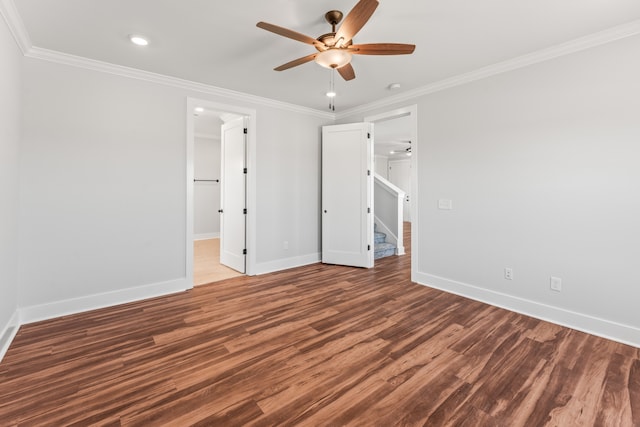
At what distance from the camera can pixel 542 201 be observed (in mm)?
2875

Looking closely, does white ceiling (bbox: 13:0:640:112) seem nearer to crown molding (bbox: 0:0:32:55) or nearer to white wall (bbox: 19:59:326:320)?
crown molding (bbox: 0:0:32:55)

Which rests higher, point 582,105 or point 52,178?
point 582,105

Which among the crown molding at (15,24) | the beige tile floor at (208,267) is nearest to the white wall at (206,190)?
the beige tile floor at (208,267)

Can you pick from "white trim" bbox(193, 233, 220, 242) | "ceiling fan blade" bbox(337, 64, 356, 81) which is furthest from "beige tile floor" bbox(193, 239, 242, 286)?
"ceiling fan blade" bbox(337, 64, 356, 81)

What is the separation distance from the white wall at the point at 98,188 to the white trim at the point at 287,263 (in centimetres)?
118

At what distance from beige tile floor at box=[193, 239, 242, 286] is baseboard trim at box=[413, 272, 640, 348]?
306 centimetres

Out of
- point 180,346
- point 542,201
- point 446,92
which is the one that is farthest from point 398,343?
point 446,92

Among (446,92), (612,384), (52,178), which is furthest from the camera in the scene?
(446,92)

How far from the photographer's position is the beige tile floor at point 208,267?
4.20 meters

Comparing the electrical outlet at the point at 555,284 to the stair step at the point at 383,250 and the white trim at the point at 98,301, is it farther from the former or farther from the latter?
the white trim at the point at 98,301

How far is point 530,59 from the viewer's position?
2.89 metres

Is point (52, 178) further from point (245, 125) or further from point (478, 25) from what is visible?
point (478, 25)

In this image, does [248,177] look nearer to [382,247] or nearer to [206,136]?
[382,247]

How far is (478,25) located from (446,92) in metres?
1.26
